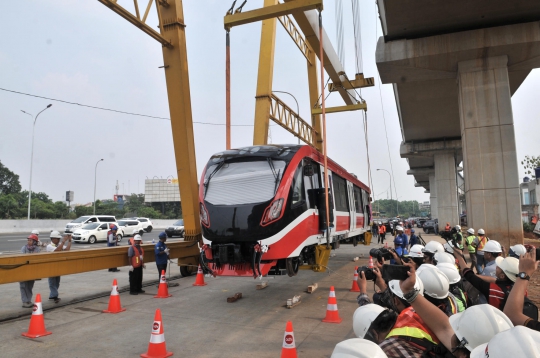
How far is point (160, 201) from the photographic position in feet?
335

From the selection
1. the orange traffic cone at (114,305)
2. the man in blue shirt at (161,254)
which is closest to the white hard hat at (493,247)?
the orange traffic cone at (114,305)

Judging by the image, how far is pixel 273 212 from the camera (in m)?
7.37

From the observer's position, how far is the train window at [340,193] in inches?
430

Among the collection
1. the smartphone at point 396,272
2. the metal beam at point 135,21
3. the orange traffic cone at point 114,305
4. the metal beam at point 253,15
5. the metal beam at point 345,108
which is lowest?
the orange traffic cone at point 114,305

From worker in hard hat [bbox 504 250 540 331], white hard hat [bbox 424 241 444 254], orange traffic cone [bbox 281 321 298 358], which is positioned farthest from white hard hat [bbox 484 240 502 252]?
orange traffic cone [bbox 281 321 298 358]

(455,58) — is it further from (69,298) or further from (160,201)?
Result: (160,201)

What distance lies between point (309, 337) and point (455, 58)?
15274mm

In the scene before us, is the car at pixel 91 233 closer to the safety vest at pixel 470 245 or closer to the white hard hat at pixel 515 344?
the safety vest at pixel 470 245

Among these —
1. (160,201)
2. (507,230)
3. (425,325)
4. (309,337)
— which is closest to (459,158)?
(507,230)

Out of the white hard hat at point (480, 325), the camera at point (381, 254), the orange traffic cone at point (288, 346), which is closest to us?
the white hard hat at point (480, 325)

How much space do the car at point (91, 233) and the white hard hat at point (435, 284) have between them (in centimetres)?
2447

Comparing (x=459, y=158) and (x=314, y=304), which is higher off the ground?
(x=459, y=158)

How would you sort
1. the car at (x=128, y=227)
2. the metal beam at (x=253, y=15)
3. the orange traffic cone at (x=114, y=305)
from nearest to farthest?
1. the orange traffic cone at (x=114, y=305)
2. the metal beam at (x=253, y=15)
3. the car at (x=128, y=227)

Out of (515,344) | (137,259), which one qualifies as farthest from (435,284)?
(137,259)
